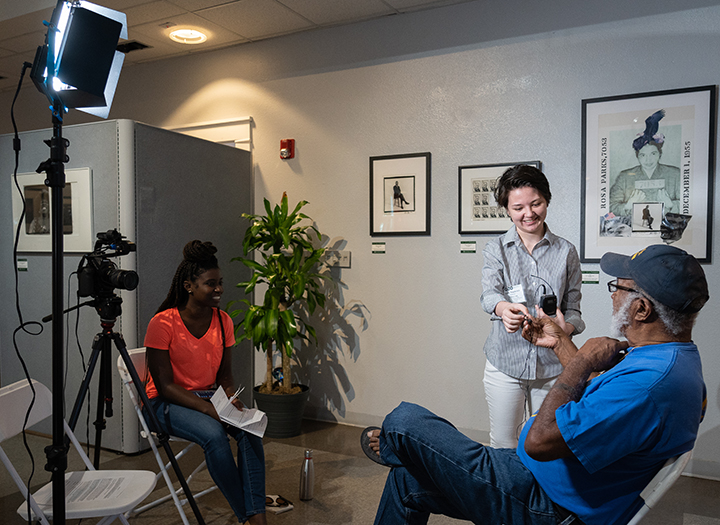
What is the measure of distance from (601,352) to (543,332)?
48 centimetres

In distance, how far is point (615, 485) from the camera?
1.45 m

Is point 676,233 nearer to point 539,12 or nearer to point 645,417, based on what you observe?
point 539,12

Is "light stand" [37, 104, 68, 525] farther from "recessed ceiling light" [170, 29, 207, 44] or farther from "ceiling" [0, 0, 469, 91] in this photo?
"recessed ceiling light" [170, 29, 207, 44]

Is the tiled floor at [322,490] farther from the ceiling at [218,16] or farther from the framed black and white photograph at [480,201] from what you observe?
the ceiling at [218,16]

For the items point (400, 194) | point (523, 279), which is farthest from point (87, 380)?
Answer: point (400, 194)

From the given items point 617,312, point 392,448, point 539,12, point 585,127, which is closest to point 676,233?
point 585,127

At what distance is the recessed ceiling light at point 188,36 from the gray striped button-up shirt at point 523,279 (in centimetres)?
323

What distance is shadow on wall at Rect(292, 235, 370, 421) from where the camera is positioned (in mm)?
4219

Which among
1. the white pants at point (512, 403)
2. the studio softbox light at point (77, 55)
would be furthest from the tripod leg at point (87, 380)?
the white pants at point (512, 403)

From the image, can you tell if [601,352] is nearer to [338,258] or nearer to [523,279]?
[523,279]

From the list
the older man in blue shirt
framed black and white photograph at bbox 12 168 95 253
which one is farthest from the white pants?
framed black and white photograph at bbox 12 168 95 253

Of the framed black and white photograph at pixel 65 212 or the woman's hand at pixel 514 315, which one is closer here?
the woman's hand at pixel 514 315

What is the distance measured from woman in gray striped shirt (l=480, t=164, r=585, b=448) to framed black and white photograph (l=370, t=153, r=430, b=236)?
1573 millimetres

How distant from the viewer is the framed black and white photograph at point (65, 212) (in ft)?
11.6
